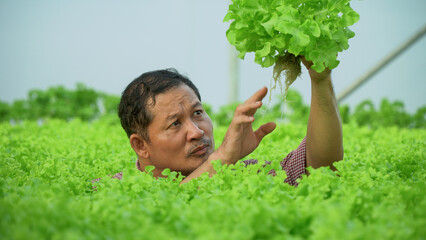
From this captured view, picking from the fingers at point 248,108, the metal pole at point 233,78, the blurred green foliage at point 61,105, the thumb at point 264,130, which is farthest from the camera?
the metal pole at point 233,78

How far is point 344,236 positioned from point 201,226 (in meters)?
0.44

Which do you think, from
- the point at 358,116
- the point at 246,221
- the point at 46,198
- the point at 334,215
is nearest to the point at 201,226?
the point at 246,221

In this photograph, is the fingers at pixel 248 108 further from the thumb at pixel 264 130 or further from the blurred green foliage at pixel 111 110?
the blurred green foliage at pixel 111 110

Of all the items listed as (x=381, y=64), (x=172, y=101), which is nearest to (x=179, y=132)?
(x=172, y=101)

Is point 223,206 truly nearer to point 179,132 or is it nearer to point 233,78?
point 179,132

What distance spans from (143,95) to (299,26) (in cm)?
123

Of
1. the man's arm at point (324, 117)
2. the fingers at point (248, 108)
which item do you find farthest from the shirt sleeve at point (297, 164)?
the fingers at point (248, 108)

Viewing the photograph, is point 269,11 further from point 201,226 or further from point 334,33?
point 201,226

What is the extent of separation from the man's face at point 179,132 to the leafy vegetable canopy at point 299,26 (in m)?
0.64

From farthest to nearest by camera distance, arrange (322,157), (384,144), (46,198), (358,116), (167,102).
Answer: (358,116), (384,144), (167,102), (322,157), (46,198)

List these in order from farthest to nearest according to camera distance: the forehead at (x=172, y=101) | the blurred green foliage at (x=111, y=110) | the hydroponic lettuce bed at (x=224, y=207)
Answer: the blurred green foliage at (x=111, y=110)
the forehead at (x=172, y=101)
the hydroponic lettuce bed at (x=224, y=207)

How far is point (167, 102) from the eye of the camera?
9.82 feet

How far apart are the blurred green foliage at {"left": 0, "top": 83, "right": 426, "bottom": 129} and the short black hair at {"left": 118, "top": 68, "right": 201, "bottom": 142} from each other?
15.9 ft

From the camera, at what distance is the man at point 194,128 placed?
249cm
